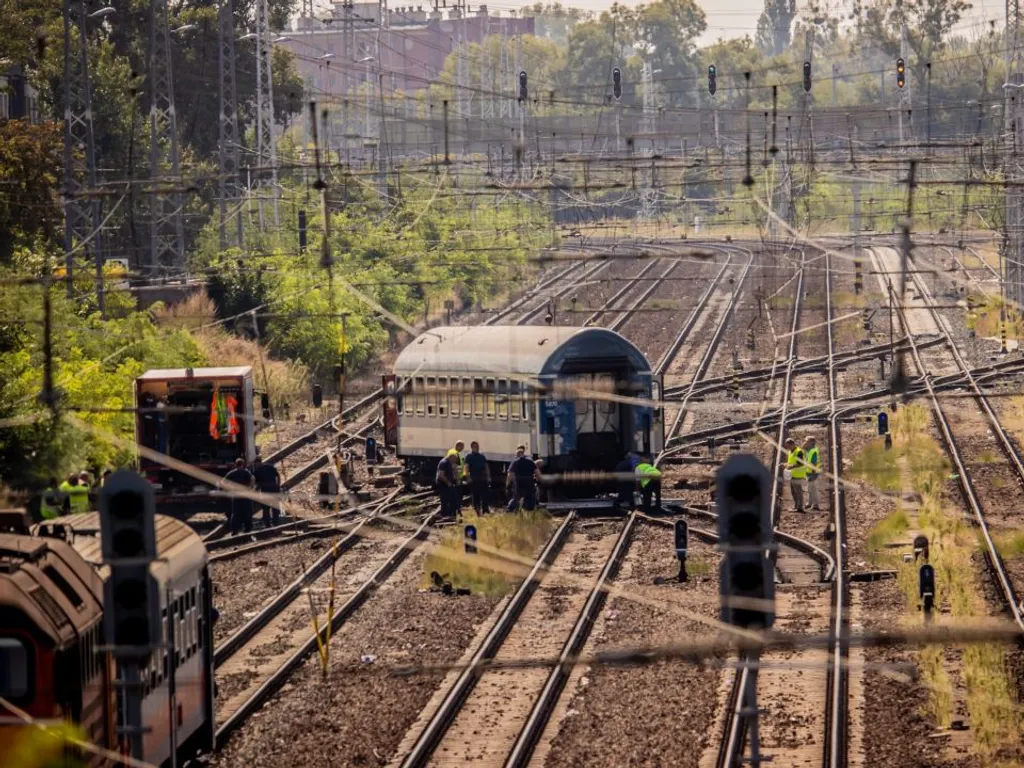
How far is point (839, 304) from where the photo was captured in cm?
5966

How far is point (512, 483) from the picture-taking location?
29.3 meters

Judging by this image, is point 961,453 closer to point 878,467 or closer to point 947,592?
point 878,467

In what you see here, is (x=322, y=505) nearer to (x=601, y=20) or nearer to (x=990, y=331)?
(x=990, y=331)

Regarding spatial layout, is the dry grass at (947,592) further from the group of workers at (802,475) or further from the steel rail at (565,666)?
the steel rail at (565,666)

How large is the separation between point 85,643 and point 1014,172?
38429 mm

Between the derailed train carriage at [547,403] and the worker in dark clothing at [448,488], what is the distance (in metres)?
1.36

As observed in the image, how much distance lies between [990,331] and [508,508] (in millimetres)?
27437

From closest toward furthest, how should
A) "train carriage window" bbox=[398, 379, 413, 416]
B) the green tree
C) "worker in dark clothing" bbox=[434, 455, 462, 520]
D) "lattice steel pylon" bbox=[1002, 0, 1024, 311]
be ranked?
"worker in dark clothing" bbox=[434, 455, 462, 520]
"train carriage window" bbox=[398, 379, 413, 416]
"lattice steel pylon" bbox=[1002, 0, 1024, 311]
the green tree

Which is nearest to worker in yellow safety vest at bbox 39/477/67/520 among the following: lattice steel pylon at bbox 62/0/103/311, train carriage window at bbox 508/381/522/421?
lattice steel pylon at bbox 62/0/103/311

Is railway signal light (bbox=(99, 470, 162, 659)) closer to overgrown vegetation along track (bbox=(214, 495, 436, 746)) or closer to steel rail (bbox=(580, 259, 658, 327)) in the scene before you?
overgrown vegetation along track (bbox=(214, 495, 436, 746))

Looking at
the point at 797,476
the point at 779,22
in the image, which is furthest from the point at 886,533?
the point at 779,22

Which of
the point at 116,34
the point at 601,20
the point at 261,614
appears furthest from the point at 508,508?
the point at 601,20

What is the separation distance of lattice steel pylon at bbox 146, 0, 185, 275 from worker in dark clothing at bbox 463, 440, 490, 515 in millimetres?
6338

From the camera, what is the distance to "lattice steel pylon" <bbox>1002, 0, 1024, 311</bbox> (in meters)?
43.3
